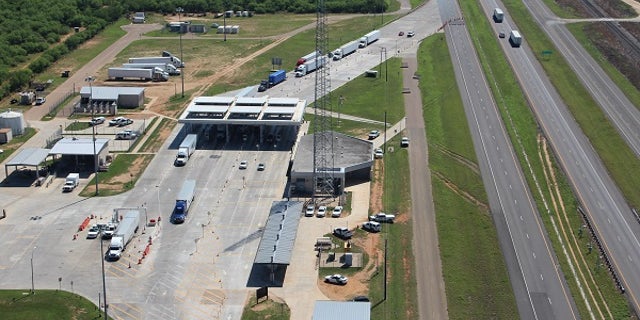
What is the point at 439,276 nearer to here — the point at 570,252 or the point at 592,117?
the point at 570,252

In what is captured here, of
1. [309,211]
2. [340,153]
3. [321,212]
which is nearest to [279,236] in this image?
[309,211]

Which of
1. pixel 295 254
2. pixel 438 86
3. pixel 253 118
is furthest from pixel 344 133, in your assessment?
pixel 295 254

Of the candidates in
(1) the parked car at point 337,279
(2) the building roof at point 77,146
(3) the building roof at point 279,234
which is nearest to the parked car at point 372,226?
(3) the building roof at point 279,234

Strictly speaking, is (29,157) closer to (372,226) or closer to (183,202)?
(183,202)

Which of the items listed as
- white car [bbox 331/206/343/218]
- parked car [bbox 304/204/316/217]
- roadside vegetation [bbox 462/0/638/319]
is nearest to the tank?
parked car [bbox 304/204/316/217]

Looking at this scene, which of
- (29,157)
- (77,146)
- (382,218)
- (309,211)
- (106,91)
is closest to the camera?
(382,218)

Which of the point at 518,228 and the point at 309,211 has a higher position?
the point at 518,228
